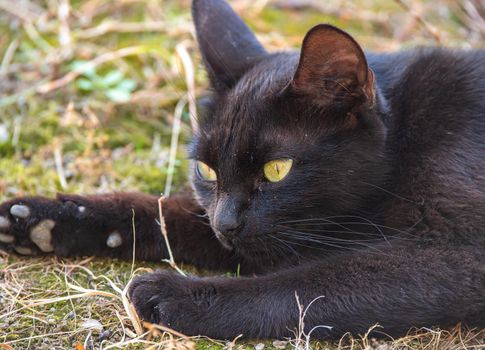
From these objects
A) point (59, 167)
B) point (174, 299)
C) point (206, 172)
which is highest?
point (206, 172)

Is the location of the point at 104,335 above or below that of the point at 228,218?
below

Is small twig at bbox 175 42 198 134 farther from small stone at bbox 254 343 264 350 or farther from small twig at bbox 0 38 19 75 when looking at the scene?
small stone at bbox 254 343 264 350

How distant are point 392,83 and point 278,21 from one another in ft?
7.74

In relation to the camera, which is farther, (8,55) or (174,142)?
(8,55)

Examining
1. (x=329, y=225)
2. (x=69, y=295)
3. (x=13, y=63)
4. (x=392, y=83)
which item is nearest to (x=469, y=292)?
(x=329, y=225)

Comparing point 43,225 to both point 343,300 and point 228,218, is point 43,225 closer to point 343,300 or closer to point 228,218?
point 228,218

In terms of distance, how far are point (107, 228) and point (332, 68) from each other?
952 mm

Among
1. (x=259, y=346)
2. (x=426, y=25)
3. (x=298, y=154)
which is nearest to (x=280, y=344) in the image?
(x=259, y=346)

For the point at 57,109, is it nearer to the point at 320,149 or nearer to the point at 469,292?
the point at 320,149

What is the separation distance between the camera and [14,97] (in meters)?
3.35

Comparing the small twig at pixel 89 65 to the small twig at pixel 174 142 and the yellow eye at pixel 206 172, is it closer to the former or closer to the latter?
the small twig at pixel 174 142

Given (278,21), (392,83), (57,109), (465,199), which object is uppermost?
(392,83)

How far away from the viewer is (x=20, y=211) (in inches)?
85.0

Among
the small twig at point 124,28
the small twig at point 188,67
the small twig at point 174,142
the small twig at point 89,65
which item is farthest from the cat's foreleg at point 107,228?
the small twig at point 124,28
